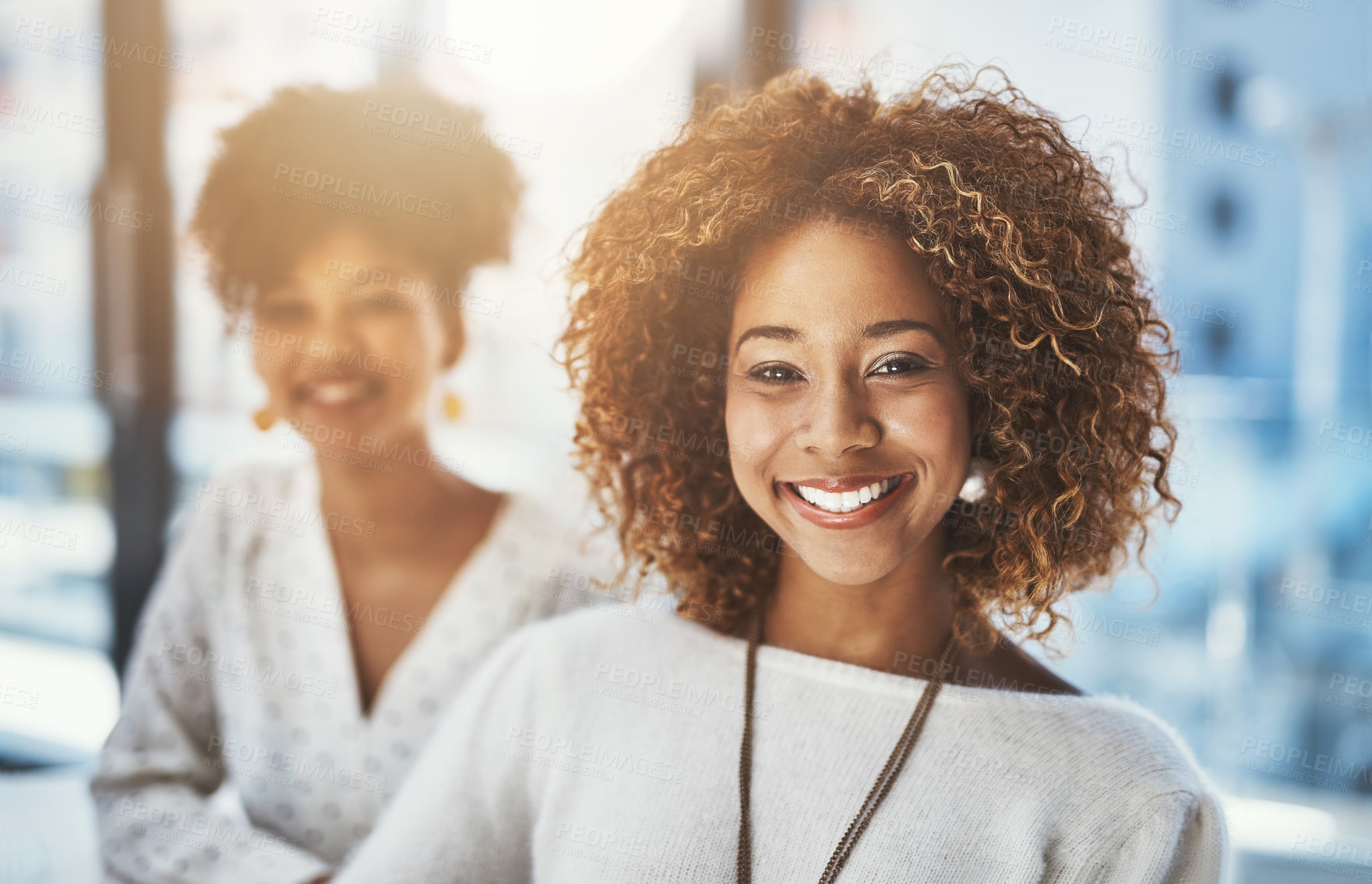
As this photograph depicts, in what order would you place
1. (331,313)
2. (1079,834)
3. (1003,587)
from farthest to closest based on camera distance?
(331,313), (1003,587), (1079,834)

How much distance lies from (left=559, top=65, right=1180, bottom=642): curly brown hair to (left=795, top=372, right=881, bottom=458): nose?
0.34 ft

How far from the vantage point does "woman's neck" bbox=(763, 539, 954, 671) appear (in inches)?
40.4

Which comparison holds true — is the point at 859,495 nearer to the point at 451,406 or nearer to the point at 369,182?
the point at 451,406

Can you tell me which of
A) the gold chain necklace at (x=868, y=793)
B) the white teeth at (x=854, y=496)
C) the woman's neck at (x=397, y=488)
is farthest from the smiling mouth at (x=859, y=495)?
the woman's neck at (x=397, y=488)

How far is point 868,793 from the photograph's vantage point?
964mm

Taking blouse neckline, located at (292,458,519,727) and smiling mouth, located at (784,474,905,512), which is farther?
blouse neckline, located at (292,458,519,727)

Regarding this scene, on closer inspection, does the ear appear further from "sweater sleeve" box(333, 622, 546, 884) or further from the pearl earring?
the pearl earring

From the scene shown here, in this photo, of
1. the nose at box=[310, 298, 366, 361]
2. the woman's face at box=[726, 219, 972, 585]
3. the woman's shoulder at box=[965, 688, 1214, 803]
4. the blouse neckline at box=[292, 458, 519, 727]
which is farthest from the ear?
the woman's shoulder at box=[965, 688, 1214, 803]

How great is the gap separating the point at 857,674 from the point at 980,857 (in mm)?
207

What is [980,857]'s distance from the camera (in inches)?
36.2

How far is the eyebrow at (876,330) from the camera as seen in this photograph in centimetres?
90

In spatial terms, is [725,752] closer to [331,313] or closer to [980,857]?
[980,857]

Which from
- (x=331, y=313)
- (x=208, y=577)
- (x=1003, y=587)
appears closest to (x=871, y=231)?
(x=1003, y=587)

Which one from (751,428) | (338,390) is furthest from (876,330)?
(338,390)
